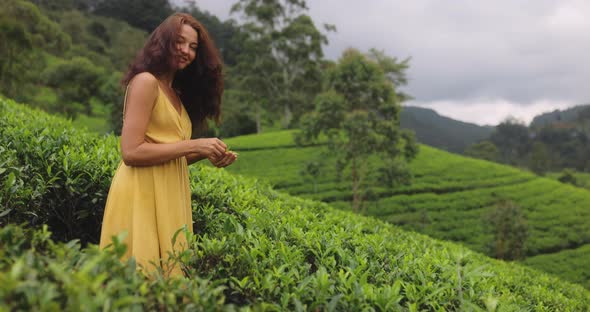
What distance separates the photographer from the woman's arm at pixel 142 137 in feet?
6.05

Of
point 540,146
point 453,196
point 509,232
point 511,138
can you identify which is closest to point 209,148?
point 509,232

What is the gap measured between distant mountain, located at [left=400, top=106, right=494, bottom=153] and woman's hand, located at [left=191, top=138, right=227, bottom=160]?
99.0 metres

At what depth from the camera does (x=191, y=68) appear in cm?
234

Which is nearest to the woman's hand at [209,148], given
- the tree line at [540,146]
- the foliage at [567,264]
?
the foliage at [567,264]

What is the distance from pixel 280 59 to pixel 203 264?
39.2 meters

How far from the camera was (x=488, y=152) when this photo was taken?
69312 mm

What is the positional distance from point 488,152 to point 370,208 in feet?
181

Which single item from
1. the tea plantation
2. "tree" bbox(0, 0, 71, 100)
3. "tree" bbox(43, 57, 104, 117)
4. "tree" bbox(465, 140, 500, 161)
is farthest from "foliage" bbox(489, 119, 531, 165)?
the tea plantation

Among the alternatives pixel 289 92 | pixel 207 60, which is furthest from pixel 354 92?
pixel 289 92

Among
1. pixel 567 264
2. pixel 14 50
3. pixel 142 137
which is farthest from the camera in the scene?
pixel 14 50

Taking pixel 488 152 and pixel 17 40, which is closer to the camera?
pixel 17 40

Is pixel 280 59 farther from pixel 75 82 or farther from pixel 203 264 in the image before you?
pixel 203 264

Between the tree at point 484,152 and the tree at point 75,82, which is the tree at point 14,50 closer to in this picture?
the tree at point 75,82

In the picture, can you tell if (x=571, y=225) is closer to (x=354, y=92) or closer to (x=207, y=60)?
(x=354, y=92)
